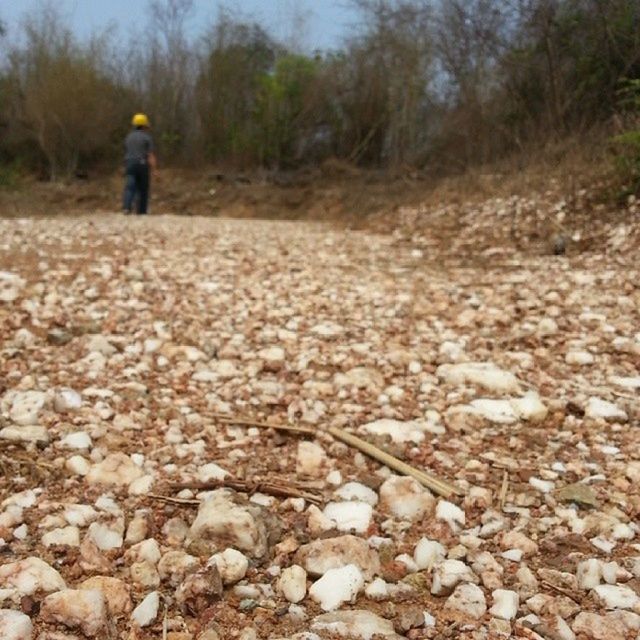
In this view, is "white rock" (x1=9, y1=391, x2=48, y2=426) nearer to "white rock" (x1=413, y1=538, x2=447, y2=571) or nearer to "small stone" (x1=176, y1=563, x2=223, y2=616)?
"small stone" (x1=176, y1=563, x2=223, y2=616)

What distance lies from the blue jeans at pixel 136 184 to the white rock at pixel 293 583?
937 cm

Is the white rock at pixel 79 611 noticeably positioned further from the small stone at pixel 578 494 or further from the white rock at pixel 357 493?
the small stone at pixel 578 494

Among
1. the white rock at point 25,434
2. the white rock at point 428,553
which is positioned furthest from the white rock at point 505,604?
the white rock at point 25,434

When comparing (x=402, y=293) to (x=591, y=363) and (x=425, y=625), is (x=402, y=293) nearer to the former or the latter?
(x=591, y=363)

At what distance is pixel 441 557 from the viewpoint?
1667 mm

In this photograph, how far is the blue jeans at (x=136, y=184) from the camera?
10.1 meters

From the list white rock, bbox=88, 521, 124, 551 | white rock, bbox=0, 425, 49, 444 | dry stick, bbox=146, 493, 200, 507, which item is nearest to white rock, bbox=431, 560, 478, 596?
dry stick, bbox=146, 493, 200, 507

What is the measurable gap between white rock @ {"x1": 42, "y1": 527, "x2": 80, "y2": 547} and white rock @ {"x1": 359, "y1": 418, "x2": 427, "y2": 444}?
1.05 metres

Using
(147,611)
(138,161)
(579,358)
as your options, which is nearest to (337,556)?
(147,611)

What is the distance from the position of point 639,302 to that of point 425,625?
9.45 ft

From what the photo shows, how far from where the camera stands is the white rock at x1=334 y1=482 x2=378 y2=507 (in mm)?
1937

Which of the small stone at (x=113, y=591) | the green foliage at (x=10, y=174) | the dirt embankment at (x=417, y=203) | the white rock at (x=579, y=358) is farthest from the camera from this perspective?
the green foliage at (x=10, y=174)

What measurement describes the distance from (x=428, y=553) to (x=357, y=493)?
344mm

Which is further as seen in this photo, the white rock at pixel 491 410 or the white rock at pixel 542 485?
the white rock at pixel 491 410
